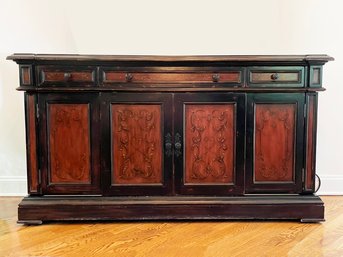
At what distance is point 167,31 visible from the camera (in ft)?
8.89

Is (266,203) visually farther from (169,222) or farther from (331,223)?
(169,222)

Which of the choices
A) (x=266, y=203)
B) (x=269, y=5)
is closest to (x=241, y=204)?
(x=266, y=203)

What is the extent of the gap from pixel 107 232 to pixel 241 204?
759 millimetres

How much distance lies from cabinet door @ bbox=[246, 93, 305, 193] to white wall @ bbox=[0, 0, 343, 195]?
0.63m

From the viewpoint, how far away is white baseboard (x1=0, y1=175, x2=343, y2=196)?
108 inches

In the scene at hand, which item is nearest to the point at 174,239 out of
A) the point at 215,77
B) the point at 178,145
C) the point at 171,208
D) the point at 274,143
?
the point at 171,208

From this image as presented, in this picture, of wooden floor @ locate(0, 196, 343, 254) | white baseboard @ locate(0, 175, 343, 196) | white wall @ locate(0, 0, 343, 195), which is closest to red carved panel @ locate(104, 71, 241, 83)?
white wall @ locate(0, 0, 343, 195)

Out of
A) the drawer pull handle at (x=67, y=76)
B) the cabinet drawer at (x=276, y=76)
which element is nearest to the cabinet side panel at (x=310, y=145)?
the cabinet drawer at (x=276, y=76)

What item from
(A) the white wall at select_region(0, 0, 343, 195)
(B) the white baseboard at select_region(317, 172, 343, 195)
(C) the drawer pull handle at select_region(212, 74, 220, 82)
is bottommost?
(B) the white baseboard at select_region(317, 172, 343, 195)

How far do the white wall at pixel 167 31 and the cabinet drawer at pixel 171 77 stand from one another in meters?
0.59

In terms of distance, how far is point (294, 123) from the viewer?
220cm

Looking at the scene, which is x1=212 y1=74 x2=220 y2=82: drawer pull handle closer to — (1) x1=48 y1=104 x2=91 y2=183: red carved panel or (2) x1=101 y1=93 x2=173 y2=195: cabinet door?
(2) x1=101 y1=93 x2=173 y2=195: cabinet door

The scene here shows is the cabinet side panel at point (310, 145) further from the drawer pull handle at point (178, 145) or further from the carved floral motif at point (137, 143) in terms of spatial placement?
the carved floral motif at point (137, 143)

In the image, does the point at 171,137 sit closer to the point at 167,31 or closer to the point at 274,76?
the point at 274,76
